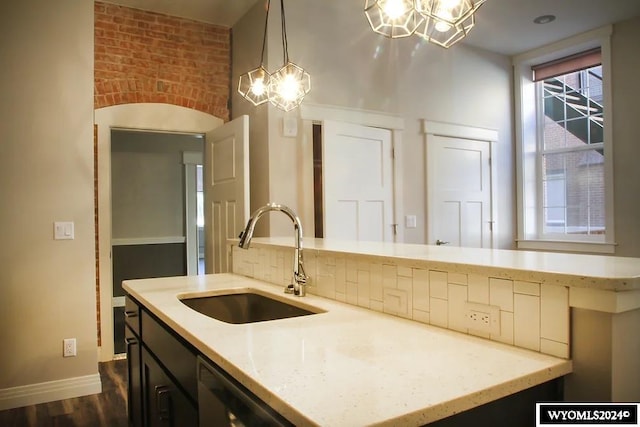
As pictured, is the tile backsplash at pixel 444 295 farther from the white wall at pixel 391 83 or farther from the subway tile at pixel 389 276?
the white wall at pixel 391 83

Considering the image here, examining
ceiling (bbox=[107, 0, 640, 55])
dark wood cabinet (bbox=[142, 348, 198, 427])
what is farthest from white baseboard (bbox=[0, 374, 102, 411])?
ceiling (bbox=[107, 0, 640, 55])

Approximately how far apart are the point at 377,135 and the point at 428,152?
68 centimetres

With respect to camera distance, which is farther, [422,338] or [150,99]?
[150,99]

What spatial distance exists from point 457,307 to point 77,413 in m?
2.49

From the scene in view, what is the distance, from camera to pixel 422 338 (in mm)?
1147

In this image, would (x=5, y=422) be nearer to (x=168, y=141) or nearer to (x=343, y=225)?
(x=343, y=225)

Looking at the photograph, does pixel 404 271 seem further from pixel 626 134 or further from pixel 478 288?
pixel 626 134

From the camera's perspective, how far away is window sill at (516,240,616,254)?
Result: 4.40 metres

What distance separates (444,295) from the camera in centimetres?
124

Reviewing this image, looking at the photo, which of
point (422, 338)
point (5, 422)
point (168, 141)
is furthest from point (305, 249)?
point (168, 141)

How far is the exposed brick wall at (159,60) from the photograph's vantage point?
148 inches

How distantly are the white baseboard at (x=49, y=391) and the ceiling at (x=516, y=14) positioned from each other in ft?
9.64

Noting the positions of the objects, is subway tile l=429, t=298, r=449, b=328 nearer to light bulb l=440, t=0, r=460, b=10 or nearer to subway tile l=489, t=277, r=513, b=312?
subway tile l=489, t=277, r=513, b=312

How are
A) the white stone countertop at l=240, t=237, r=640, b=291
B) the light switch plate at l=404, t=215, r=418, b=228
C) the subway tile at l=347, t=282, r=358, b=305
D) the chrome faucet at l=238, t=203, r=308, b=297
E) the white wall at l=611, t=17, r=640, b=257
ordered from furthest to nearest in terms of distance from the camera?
the light switch plate at l=404, t=215, r=418, b=228, the white wall at l=611, t=17, r=640, b=257, the chrome faucet at l=238, t=203, r=308, b=297, the subway tile at l=347, t=282, r=358, b=305, the white stone countertop at l=240, t=237, r=640, b=291
